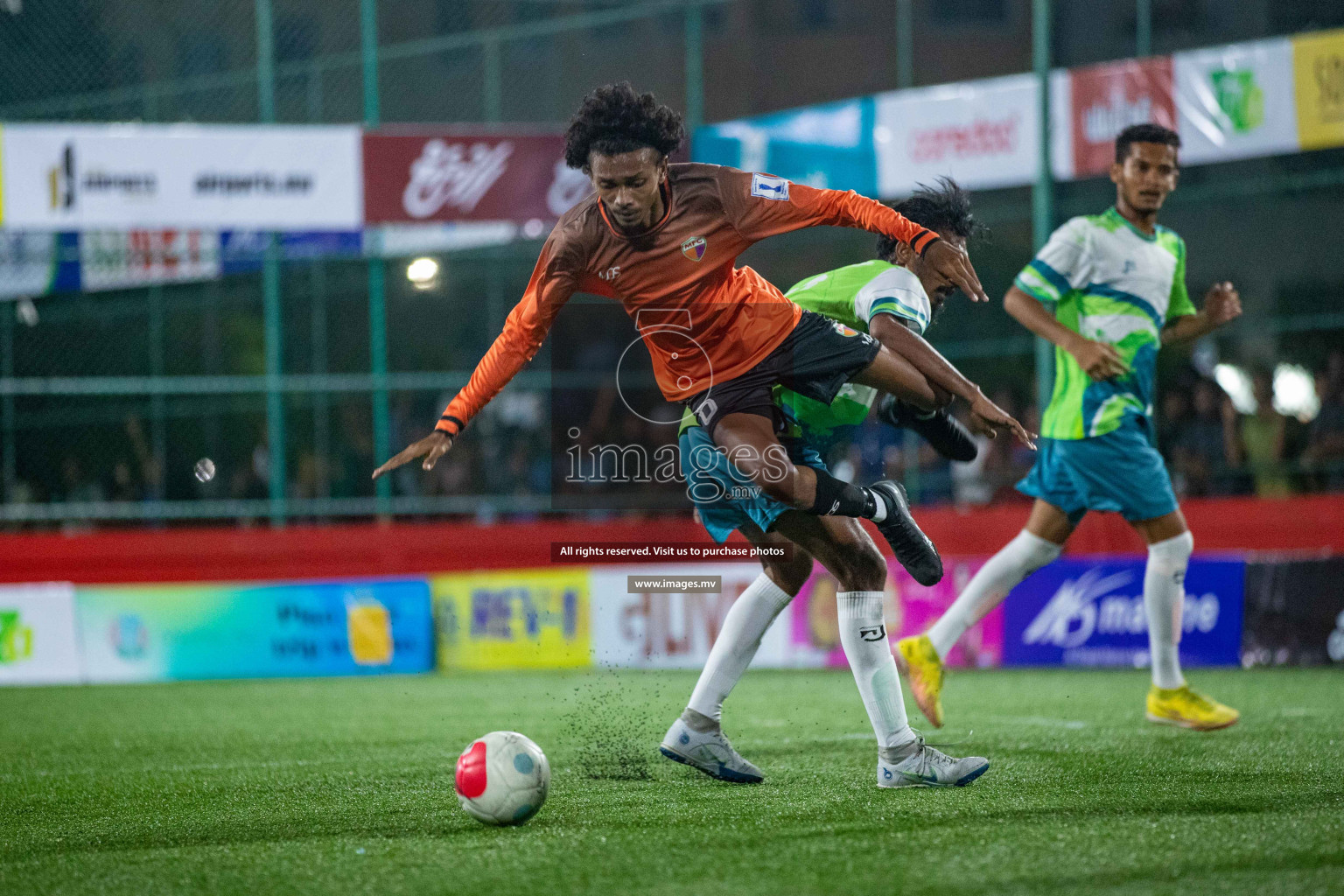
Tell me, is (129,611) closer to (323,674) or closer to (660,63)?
(323,674)

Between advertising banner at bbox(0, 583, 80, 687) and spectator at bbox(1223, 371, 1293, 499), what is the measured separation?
906 cm

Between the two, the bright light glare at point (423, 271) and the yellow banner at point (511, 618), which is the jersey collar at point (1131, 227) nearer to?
the yellow banner at point (511, 618)

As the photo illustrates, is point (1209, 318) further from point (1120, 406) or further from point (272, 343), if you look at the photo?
point (272, 343)

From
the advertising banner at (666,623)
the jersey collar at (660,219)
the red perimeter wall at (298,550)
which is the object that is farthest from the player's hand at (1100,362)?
the red perimeter wall at (298,550)

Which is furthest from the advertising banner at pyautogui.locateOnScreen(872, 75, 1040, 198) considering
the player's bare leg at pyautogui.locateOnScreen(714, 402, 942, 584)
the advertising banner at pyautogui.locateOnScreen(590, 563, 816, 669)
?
the player's bare leg at pyautogui.locateOnScreen(714, 402, 942, 584)

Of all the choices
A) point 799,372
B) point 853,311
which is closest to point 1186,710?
point 853,311

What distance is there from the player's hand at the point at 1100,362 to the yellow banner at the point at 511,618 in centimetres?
624

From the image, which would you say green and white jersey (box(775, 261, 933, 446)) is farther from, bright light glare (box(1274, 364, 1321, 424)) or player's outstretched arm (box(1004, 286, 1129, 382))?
bright light glare (box(1274, 364, 1321, 424))

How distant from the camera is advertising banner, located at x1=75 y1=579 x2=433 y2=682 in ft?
37.1

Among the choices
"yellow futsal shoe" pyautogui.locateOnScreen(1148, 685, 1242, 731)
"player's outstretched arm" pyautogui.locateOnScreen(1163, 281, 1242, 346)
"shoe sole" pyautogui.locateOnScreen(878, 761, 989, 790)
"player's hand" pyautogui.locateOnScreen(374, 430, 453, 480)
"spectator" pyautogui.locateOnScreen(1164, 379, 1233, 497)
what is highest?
"player's outstretched arm" pyautogui.locateOnScreen(1163, 281, 1242, 346)

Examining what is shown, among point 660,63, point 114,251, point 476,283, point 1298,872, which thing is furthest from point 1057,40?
point 1298,872

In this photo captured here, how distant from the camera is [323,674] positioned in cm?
1134

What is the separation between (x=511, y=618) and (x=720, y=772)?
6.56 metres

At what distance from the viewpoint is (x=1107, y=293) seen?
6.34 metres
